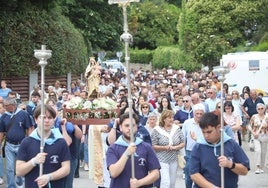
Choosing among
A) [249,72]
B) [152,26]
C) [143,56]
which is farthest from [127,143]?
[152,26]

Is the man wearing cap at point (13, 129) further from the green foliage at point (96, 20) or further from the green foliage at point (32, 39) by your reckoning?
the green foliage at point (96, 20)

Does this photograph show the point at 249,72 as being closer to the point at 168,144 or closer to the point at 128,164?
the point at 168,144

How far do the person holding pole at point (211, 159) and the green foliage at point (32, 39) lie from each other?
21308 millimetres

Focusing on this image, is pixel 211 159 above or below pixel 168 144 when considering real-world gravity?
above

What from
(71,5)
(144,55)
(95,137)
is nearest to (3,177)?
(95,137)

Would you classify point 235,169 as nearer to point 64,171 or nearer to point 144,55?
point 64,171

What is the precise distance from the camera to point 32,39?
2934 centimetres

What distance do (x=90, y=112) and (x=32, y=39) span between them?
52.1 feet

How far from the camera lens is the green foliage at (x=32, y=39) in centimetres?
2823

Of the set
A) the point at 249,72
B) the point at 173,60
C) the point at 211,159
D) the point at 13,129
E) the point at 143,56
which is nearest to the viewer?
the point at 211,159

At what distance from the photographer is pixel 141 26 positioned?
80.4 meters

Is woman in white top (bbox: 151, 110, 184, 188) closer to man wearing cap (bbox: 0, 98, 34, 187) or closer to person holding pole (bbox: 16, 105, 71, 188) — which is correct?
man wearing cap (bbox: 0, 98, 34, 187)

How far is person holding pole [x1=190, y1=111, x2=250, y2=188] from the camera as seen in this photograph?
7.37 m

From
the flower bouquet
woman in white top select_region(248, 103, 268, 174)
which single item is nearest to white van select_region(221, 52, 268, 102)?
woman in white top select_region(248, 103, 268, 174)
